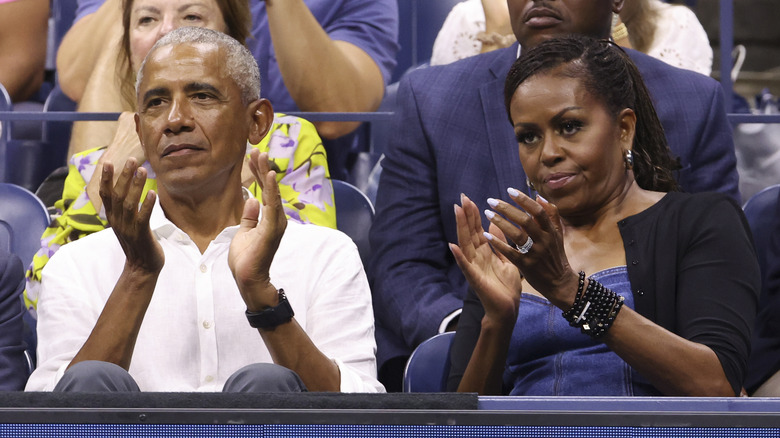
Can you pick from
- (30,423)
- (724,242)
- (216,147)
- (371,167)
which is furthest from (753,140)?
(30,423)

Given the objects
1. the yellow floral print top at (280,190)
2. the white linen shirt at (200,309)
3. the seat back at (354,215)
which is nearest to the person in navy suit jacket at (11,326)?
the white linen shirt at (200,309)

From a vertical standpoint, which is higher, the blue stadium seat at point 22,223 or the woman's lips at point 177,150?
the woman's lips at point 177,150

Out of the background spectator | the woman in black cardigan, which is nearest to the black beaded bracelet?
the woman in black cardigan

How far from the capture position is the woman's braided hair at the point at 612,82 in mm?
1688

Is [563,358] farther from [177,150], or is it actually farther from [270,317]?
[177,150]

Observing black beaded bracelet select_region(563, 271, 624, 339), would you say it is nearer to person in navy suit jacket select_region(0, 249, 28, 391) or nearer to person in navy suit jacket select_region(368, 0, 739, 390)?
person in navy suit jacket select_region(368, 0, 739, 390)

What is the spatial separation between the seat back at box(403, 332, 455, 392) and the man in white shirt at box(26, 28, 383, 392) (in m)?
0.06

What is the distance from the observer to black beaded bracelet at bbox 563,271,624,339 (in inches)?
55.2

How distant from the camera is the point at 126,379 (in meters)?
1.38

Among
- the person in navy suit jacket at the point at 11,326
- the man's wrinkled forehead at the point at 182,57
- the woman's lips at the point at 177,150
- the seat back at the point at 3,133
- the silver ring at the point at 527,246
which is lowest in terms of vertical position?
the seat back at the point at 3,133

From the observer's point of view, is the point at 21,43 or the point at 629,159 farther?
the point at 21,43

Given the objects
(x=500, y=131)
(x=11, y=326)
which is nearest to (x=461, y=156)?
(x=500, y=131)

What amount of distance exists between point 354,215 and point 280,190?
0.70 feet

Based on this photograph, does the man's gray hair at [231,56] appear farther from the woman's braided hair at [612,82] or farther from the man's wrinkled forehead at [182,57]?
the woman's braided hair at [612,82]
